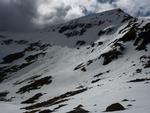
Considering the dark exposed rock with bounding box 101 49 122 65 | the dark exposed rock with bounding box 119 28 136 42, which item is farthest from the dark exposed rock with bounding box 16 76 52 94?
the dark exposed rock with bounding box 119 28 136 42

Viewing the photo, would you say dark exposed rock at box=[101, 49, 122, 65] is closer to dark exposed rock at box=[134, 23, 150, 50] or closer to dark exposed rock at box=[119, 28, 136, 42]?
dark exposed rock at box=[134, 23, 150, 50]

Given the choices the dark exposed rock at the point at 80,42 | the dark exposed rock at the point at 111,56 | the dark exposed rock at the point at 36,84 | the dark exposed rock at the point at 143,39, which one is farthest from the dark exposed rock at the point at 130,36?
the dark exposed rock at the point at 80,42

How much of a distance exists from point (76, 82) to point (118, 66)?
16.9m

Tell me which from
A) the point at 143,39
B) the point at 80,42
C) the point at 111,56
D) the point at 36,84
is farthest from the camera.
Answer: the point at 80,42

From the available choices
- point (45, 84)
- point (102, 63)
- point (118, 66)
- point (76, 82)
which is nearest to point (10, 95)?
point (45, 84)

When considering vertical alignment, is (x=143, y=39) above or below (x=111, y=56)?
above

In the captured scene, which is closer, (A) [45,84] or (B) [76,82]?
(B) [76,82]

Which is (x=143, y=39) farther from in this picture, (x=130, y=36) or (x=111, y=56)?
(x=111, y=56)

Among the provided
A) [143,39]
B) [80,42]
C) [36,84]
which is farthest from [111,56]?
[80,42]

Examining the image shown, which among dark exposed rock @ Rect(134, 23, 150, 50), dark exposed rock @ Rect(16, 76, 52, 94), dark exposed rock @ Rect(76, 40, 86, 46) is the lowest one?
dark exposed rock @ Rect(16, 76, 52, 94)

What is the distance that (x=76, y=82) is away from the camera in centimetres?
10731

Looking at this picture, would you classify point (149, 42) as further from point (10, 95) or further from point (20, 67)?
point (20, 67)

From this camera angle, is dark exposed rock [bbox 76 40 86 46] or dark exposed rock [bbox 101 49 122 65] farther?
dark exposed rock [bbox 76 40 86 46]

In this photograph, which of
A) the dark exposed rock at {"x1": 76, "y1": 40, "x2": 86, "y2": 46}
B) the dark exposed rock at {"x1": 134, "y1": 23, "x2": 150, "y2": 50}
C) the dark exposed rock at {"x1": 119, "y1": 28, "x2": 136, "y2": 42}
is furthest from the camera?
the dark exposed rock at {"x1": 76, "y1": 40, "x2": 86, "y2": 46}
